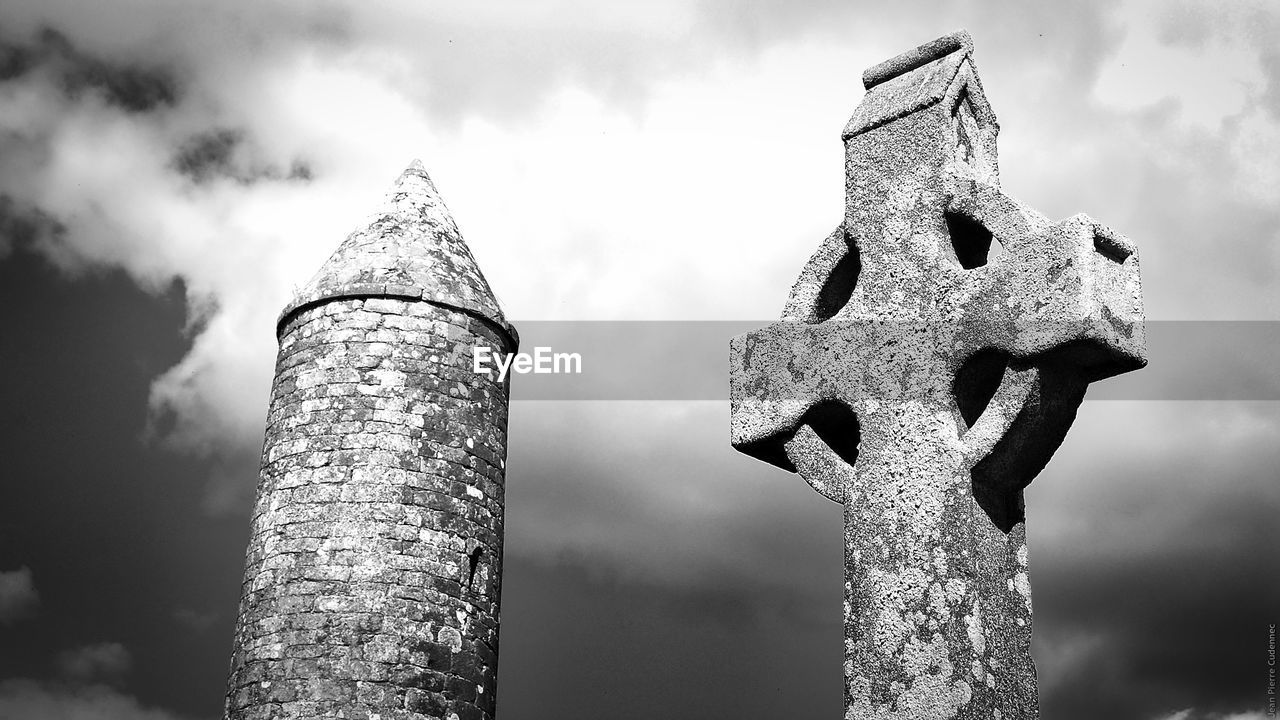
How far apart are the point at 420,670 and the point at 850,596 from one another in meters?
6.48

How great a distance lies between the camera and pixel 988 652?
10.9 ft

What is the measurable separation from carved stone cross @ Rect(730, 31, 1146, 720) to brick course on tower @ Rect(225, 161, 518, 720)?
6.10 meters

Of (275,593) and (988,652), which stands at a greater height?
(275,593)

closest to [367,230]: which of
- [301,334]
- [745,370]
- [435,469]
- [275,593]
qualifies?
[301,334]

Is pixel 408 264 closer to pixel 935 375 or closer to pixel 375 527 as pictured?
pixel 375 527

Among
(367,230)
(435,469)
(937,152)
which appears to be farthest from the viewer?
(367,230)

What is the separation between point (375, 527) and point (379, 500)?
0.72 ft

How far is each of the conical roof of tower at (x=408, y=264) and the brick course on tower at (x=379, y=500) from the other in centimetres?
2

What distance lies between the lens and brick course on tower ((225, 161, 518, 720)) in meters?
9.36

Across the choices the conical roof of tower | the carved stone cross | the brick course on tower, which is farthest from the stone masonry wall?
the carved stone cross

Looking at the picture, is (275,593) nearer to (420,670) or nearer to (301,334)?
(420,670)

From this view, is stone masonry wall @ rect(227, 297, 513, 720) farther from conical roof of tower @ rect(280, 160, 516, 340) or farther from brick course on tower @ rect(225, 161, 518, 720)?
conical roof of tower @ rect(280, 160, 516, 340)

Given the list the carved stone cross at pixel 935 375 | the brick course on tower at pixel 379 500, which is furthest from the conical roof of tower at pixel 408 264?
the carved stone cross at pixel 935 375

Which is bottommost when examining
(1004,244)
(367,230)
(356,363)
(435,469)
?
(1004,244)
